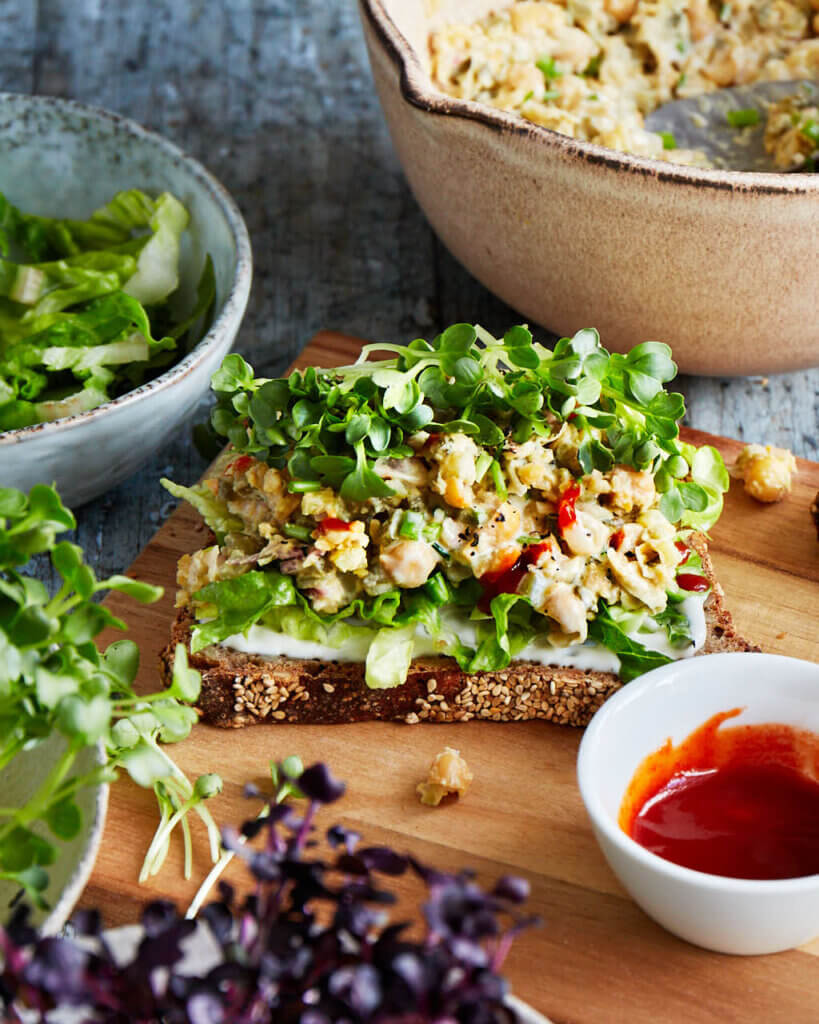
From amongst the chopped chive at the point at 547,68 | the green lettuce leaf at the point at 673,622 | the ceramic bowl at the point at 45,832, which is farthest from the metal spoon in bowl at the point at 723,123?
the ceramic bowl at the point at 45,832

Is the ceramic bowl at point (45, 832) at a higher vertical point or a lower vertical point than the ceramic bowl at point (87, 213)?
lower

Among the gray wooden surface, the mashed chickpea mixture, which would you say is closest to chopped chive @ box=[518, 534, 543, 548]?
the gray wooden surface

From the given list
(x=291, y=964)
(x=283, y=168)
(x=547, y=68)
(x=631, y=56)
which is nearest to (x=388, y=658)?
(x=291, y=964)

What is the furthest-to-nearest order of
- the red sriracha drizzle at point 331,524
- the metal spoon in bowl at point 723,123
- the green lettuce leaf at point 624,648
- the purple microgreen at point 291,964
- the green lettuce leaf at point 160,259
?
the metal spoon in bowl at point 723,123
the green lettuce leaf at point 160,259
the green lettuce leaf at point 624,648
the red sriracha drizzle at point 331,524
the purple microgreen at point 291,964

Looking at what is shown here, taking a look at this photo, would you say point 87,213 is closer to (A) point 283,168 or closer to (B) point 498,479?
(A) point 283,168

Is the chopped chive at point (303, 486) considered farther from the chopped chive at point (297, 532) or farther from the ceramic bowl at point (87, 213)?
the ceramic bowl at point (87, 213)

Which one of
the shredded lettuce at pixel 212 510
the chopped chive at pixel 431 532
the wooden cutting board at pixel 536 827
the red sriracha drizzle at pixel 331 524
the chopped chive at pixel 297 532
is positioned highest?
the red sriracha drizzle at pixel 331 524
